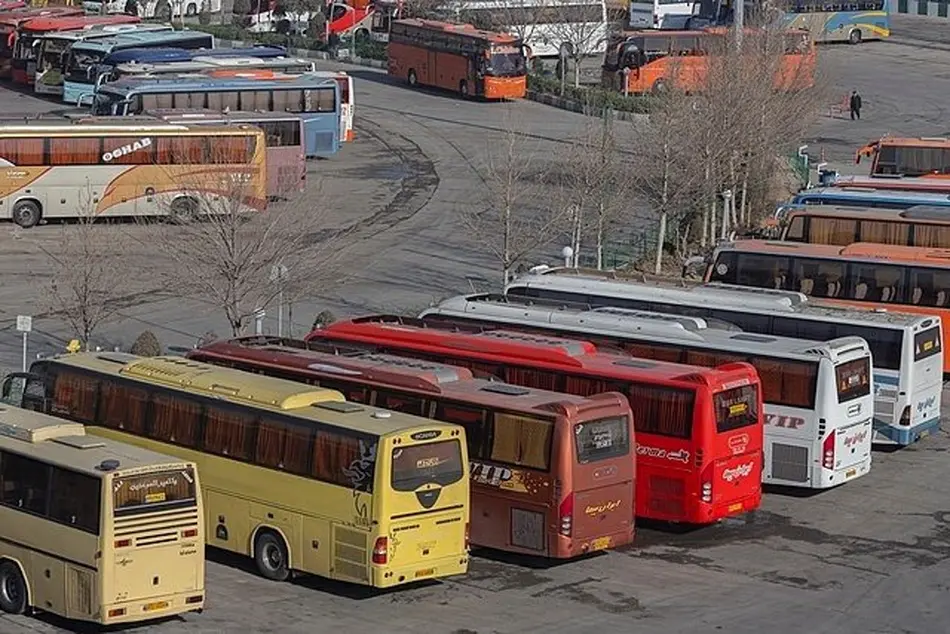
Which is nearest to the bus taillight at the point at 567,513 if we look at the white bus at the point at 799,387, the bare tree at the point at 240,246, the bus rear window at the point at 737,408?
the bus rear window at the point at 737,408

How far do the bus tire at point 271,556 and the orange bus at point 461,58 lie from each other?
49.7 m

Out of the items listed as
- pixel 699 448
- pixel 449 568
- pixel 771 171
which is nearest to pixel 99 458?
pixel 449 568

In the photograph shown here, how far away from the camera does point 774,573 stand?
26.3m

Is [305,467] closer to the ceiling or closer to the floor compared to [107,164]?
closer to the floor

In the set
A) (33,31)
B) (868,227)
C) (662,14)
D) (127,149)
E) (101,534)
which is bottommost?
(101,534)

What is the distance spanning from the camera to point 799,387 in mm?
30578

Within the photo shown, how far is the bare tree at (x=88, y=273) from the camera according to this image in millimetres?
36781

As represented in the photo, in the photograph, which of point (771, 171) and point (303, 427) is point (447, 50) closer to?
point (771, 171)

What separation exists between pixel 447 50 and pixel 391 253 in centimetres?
2742

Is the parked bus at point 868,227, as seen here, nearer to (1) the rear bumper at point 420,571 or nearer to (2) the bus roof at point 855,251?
(2) the bus roof at point 855,251

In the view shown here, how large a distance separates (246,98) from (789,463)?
33822 mm

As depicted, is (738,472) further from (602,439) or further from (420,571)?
(420,571)

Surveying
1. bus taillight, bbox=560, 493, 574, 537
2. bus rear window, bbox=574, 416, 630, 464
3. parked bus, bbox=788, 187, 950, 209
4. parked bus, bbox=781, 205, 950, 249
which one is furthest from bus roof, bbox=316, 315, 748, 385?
parked bus, bbox=788, 187, 950, 209

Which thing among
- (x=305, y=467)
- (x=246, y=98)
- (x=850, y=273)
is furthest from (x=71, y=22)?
(x=305, y=467)
